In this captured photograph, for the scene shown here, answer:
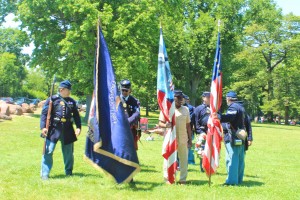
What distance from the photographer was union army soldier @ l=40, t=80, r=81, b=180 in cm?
923

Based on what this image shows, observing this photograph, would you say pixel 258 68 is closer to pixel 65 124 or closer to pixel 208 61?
pixel 208 61

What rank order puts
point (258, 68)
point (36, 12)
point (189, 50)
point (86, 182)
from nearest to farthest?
point (86, 182)
point (36, 12)
point (189, 50)
point (258, 68)

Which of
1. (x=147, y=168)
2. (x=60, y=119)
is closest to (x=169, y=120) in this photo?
(x=60, y=119)

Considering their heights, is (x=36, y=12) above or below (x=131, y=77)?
above

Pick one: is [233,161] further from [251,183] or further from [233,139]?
[251,183]

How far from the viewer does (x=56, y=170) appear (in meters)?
10.5

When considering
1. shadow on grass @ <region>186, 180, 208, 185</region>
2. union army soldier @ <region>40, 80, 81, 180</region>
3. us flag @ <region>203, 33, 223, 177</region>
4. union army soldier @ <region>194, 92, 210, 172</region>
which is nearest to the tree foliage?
us flag @ <region>203, 33, 223, 177</region>

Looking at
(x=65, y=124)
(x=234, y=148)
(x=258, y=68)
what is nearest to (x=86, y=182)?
(x=65, y=124)

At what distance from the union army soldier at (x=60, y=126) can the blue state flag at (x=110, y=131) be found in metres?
1.34

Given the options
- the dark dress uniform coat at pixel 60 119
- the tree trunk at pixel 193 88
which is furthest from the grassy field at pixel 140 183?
the tree trunk at pixel 193 88

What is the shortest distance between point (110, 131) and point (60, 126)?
1801 mm

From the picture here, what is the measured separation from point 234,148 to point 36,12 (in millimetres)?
26293

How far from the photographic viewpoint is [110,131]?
8117 mm

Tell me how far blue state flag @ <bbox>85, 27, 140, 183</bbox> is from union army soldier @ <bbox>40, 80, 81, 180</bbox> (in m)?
1.34
